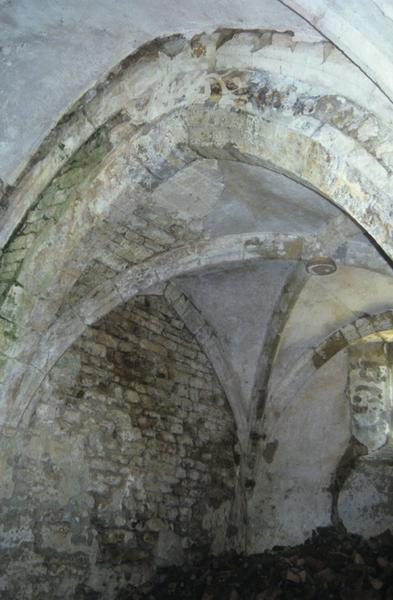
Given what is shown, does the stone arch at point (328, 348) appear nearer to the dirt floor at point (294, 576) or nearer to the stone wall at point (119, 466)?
the stone wall at point (119, 466)

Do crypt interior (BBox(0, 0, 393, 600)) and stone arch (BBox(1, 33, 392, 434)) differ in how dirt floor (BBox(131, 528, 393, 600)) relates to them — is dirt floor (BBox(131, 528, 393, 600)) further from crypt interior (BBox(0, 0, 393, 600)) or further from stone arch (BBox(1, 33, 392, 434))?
stone arch (BBox(1, 33, 392, 434))

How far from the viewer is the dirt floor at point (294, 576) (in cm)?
529

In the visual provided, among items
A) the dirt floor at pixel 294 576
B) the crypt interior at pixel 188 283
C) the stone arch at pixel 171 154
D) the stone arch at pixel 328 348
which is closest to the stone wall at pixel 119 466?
the crypt interior at pixel 188 283

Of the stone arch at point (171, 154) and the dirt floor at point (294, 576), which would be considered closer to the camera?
the stone arch at point (171, 154)

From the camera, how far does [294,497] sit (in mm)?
7176

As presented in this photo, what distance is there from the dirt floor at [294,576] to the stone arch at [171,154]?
244cm

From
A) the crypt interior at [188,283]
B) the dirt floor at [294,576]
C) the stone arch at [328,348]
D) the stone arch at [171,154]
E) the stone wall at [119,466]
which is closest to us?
the stone arch at [171,154]

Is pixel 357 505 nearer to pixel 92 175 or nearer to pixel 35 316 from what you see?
pixel 35 316

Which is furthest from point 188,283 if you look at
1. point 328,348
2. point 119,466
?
point 119,466

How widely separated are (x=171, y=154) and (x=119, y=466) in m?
2.96

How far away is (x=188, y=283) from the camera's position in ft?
22.1

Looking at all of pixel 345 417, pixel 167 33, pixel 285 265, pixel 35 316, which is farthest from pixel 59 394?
pixel 345 417

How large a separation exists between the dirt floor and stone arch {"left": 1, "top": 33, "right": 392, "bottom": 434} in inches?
96.1

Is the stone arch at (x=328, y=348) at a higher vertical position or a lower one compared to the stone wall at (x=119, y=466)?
higher
